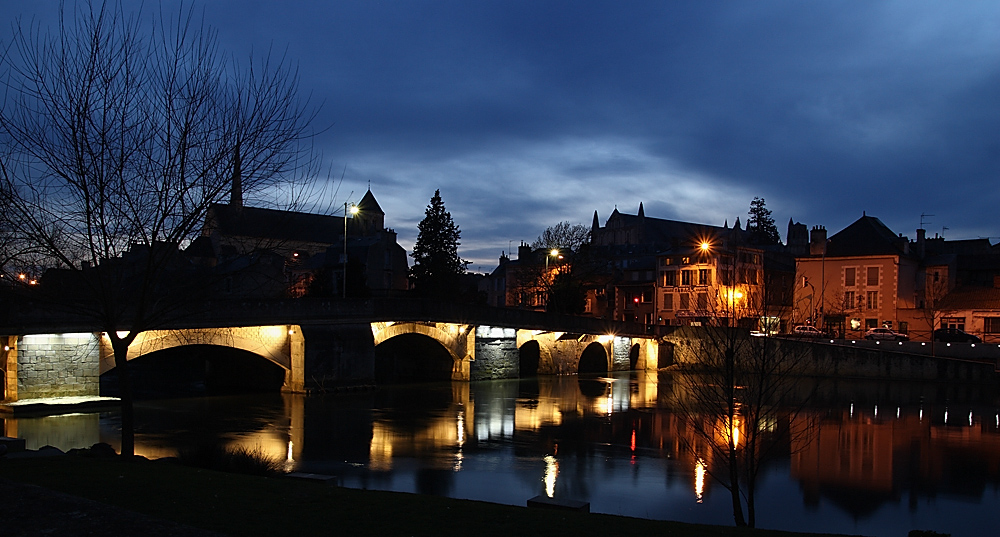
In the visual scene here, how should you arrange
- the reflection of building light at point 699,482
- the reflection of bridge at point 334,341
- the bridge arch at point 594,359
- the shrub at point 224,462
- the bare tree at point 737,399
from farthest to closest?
the bridge arch at point 594,359 → the reflection of bridge at point 334,341 → the reflection of building light at point 699,482 → the shrub at point 224,462 → the bare tree at point 737,399

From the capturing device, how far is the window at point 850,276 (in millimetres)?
67188

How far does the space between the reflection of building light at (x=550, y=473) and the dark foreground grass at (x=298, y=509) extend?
21.0 ft

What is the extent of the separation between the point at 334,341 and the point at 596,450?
1784 centimetres

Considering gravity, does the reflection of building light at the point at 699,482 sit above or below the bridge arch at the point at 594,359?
above

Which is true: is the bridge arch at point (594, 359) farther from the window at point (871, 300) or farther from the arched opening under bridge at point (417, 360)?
the window at point (871, 300)

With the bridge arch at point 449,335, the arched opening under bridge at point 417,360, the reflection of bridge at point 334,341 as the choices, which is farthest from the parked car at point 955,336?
the arched opening under bridge at point 417,360

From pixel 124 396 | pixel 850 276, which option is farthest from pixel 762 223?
pixel 124 396

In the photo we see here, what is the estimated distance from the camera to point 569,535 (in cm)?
973

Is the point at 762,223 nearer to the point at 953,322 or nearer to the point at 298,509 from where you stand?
the point at 953,322

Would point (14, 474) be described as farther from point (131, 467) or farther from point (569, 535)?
point (569, 535)

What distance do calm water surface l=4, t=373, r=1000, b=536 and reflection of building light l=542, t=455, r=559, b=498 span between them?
0.07 m

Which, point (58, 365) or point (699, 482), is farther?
point (58, 365)

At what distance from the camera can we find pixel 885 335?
59.3 metres

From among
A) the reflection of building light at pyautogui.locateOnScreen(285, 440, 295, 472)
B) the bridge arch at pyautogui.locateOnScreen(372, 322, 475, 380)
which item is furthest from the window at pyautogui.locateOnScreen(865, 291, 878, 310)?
the reflection of building light at pyautogui.locateOnScreen(285, 440, 295, 472)
